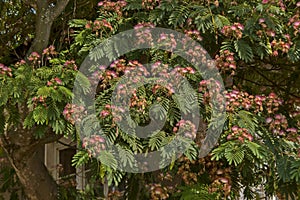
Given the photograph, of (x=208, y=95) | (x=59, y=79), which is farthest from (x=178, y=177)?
(x=59, y=79)

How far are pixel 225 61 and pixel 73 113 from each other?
52.6 inches

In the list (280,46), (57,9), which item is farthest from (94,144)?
(57,9)

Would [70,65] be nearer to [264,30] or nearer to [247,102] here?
[247,102]

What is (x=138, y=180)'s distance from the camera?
5.99m

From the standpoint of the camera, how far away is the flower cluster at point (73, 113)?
4.30 meters

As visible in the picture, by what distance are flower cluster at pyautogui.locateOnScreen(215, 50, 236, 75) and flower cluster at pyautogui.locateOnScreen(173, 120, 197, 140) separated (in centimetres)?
61

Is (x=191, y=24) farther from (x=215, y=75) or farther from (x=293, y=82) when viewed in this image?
(x=293, y=82)

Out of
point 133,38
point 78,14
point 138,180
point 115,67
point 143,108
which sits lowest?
point 138,180

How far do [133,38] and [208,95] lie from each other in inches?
34.0

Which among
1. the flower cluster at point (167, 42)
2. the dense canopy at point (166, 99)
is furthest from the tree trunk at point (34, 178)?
the flower cluster at point (167, 42)

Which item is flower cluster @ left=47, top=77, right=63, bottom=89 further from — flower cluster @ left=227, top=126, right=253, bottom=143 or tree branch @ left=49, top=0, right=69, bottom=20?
flower cluster @ left=227, top=126, right=253, bottom=143

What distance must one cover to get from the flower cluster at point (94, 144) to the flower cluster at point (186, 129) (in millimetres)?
590

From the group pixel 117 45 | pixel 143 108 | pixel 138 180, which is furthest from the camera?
pixel 138 180

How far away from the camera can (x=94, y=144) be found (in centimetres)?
418
